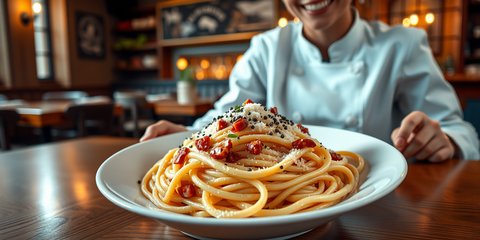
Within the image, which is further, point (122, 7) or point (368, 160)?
point (122, 7)

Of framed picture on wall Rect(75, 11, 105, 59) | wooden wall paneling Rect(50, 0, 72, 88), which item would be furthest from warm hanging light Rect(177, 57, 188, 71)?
wooden wall paneling Rect(50, 0, 72, 88)

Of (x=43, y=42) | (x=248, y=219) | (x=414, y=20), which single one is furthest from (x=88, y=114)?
(x=414, y=20)

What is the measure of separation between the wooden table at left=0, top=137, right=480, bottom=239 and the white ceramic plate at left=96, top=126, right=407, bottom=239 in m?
0.06

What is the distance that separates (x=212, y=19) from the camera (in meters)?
6.93

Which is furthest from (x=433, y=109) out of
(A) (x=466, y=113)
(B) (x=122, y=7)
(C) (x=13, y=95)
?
(B) (x=122, y=7)

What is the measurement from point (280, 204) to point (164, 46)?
7.31m

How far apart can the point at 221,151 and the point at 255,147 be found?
0.07 meters

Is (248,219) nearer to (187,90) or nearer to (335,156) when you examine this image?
(335,156)

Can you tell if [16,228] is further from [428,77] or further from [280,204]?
[428,77]

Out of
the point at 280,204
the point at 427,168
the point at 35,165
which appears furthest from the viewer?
the point at 35,165

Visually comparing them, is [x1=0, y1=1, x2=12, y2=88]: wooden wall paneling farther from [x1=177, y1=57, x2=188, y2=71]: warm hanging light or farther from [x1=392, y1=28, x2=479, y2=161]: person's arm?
[x1=392, y1=28, x2=479, y2=161]: person's arm

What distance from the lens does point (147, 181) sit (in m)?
0.76

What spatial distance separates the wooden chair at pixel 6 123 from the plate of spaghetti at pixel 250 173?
9.18ft

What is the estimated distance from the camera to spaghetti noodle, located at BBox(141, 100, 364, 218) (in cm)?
60
